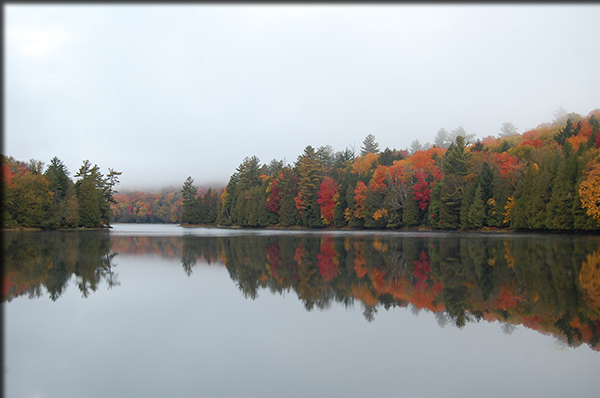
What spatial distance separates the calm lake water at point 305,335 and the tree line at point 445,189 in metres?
33.1

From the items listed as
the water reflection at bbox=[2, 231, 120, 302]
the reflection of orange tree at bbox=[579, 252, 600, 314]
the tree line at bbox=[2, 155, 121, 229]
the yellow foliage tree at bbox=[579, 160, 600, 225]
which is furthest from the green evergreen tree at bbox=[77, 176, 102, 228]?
the reflection of orange tree at bbox=[579, 252, 600, 314]

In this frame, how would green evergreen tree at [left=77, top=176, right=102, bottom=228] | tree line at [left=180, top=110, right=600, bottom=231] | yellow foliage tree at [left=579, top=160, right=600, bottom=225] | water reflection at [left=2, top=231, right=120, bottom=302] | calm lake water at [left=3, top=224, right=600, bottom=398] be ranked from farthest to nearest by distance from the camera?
1. green evergreen tree at [left=77, top=176, right=102, bottom=228]
2. tree line at [left=180, top=110, right=600, bottom=231]
3. yellow foliage tree at [left=579, top=160, right=600, bottom=225]
4. water reflection at [left=2, top=231, right=120, bottom=302]
5. calm lake water at [left=3, top=224, right=600, bottom=398]

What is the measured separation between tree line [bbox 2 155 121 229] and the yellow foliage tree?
206ft

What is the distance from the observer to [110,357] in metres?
7.09

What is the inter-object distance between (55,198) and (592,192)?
70.2 meters

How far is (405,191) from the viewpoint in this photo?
67062 mm

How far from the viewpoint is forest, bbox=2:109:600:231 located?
44.9m

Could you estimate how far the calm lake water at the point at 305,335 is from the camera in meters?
6.12

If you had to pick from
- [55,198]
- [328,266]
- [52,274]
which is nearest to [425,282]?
[328,266]

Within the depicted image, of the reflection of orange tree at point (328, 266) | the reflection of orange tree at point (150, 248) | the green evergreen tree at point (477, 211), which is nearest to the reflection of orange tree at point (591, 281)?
the reflection of orange tree at point (328, 266)

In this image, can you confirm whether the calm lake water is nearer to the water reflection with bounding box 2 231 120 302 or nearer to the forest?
the water reflection with bounding box 2 231 120 302

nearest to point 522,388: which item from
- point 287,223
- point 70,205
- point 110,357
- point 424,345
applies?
point 424,345

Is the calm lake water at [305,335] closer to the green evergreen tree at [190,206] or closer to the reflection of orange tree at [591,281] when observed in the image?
the reflection of orange tree at [591,281]

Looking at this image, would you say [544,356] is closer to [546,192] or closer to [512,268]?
[512,268]
